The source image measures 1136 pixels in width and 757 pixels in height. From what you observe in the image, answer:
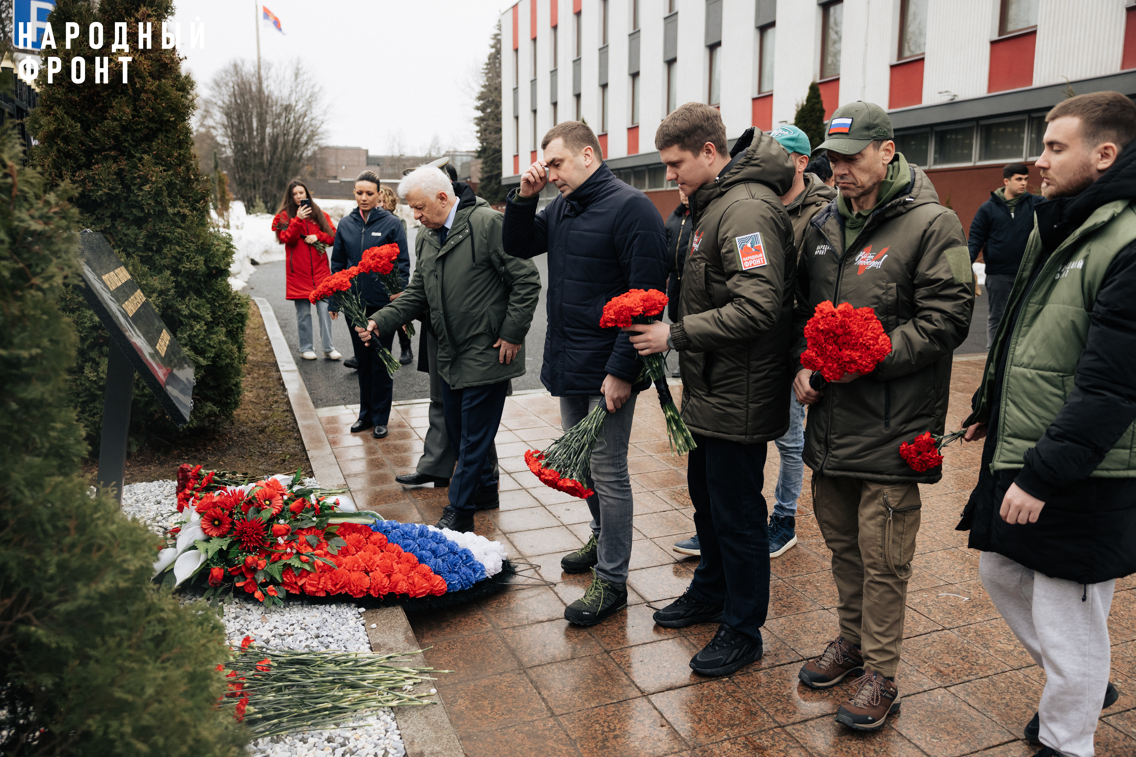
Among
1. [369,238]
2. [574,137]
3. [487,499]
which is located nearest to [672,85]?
[369,238]

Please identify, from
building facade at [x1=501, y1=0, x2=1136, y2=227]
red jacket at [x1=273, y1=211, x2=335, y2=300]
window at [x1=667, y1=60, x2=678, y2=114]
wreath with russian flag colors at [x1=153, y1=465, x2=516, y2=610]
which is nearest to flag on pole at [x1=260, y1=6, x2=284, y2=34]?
building facade at [x1=501, y1=0, x2=1136, y2=227]

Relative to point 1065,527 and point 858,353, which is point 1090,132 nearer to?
Answer: point 858,353

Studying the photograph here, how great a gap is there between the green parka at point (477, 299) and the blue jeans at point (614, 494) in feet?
3.35

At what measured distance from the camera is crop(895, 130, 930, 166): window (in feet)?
63.1

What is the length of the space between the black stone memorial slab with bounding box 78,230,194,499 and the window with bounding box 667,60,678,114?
1098 inches

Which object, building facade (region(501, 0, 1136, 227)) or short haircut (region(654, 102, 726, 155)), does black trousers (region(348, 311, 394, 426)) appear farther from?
building facade (region(501, 0, 1136, 227))

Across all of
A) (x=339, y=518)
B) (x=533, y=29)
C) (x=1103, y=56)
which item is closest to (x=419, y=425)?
(x=339, y=518)

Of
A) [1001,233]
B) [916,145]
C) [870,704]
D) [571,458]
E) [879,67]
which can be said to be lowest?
[870,704]

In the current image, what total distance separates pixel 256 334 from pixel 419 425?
6.00 meters

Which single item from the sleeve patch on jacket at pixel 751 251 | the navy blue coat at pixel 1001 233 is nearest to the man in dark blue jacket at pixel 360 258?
the sleeve patch on jacket at pixel 751 251

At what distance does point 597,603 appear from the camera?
376 centimetres

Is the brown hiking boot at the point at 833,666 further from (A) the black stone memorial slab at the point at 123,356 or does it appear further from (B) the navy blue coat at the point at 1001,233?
(B) the navy blue coat at the point at 1001,233

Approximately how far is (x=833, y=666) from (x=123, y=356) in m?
2.78

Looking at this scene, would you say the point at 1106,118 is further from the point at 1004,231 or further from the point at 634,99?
the point at 634,99
